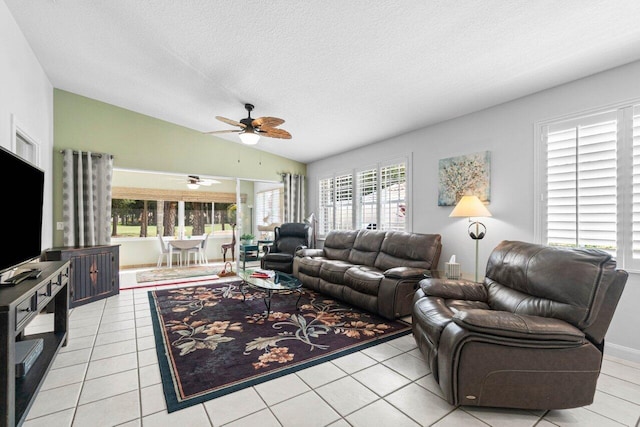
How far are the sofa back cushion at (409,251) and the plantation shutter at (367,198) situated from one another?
99 centimetres

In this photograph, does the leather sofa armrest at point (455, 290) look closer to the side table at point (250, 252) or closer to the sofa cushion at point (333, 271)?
the sofa cushion at point (333, 271)

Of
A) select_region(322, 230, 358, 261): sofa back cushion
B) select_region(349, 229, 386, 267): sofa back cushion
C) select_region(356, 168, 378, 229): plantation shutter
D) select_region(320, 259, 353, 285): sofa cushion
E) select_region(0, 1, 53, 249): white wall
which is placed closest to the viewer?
select_region(0, 1, 53, 249): white wall

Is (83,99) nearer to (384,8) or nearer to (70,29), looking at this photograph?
(70,29)

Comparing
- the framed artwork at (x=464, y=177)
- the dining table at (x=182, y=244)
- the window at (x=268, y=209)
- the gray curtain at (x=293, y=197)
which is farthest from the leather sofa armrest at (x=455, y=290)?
the dining table at (x=182, y=244)

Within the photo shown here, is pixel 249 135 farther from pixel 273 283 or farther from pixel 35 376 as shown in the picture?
pixel 35 376

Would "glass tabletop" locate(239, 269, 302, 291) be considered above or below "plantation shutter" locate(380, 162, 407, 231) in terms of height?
below

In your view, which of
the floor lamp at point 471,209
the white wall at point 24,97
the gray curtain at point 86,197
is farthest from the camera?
the gray curtain at point 86,197

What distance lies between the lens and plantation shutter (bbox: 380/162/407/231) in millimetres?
4719

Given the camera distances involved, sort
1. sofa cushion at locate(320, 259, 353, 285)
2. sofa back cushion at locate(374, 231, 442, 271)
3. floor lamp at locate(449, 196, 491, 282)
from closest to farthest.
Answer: floor lamp at locate(449, 196, 491, 282), sofa back cushion at locate(374, 231, 442, 271), sofa cushion at locate(320, 259, 353, 285)

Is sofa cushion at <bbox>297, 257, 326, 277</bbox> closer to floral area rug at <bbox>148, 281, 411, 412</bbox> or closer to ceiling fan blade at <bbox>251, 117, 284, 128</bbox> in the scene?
floral area rug at <bbox>148, 281, 411, 412</bbox>

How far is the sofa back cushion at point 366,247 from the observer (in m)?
4.37

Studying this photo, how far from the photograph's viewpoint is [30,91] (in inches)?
133

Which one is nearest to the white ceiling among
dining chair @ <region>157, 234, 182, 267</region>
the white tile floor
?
the white tile floor

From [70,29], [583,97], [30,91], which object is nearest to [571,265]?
[583,97]
